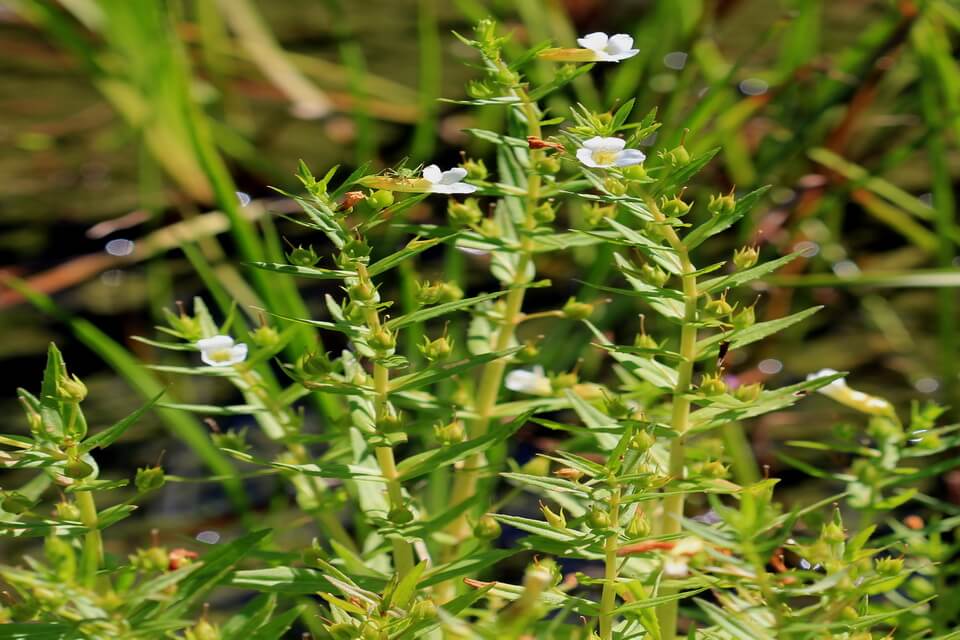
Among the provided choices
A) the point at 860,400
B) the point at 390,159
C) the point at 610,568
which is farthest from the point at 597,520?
the point at 390,159

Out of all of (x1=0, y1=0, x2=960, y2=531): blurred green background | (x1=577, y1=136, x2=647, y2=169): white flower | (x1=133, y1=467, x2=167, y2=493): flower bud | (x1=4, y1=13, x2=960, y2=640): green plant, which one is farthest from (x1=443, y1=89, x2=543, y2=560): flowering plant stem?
(x1=0, y1=0, x2=960, y2=531): blurred green background

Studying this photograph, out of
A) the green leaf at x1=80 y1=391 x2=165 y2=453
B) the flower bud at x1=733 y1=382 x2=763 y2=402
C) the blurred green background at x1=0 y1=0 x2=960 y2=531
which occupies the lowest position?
the blurred green background at x1=0 y1=0 x2=960 y2=531

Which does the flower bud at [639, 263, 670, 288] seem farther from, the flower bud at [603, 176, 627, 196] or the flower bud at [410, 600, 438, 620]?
the flower bud at [410, 600, 438, 620]

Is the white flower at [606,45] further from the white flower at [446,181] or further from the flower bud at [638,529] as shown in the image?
the flower bud at [638,529]

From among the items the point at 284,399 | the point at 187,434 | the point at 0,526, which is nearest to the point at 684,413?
the point at 284,399

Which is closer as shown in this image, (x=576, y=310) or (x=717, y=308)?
(x=717, y=308)

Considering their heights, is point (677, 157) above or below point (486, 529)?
above

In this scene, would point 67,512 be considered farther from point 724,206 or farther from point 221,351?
point 724,206
